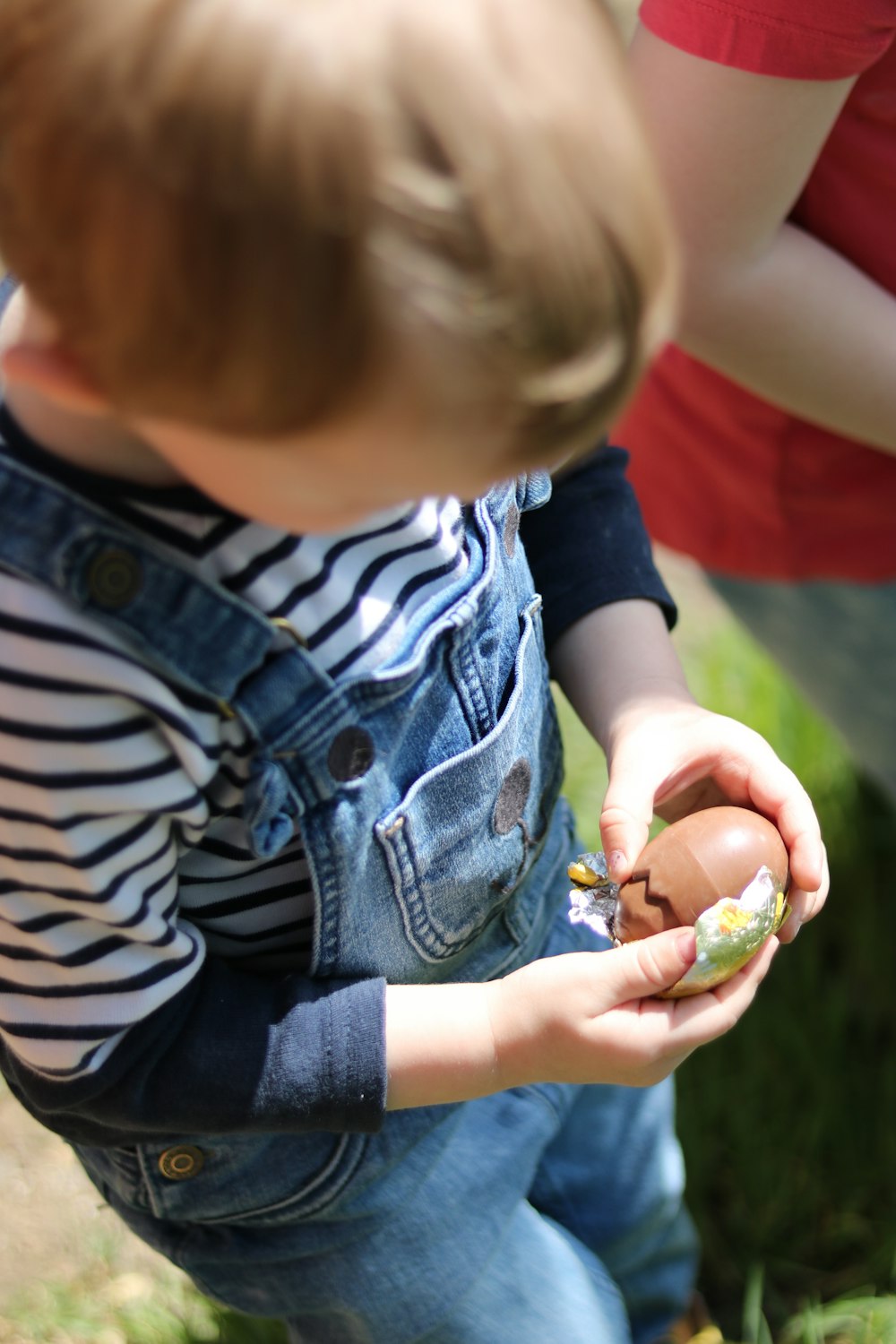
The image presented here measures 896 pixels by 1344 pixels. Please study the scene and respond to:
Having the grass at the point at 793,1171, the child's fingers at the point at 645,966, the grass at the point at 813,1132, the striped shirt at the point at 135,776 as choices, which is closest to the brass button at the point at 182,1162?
the striped shirt at the point at 135,776

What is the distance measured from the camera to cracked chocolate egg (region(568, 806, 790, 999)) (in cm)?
91

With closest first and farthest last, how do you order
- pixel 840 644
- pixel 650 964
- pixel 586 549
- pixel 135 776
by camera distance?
pixel 135 776 < pixel 650 964 < pixel 586 549 < pixel 840 644

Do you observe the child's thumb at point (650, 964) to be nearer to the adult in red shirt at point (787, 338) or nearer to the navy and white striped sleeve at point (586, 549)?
the navy and white striped sleeve at point (586, 549)

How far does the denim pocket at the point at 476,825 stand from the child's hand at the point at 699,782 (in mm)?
74

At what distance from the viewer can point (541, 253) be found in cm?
56

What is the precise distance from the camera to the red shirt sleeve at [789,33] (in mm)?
1021

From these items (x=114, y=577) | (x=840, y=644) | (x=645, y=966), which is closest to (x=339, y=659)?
(x=114, y=577)

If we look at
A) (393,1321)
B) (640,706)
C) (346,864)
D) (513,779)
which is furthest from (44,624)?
(393,1321)

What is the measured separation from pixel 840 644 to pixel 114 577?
1047 mm

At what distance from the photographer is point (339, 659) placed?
827 millimetres

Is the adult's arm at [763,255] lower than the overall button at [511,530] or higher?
higher

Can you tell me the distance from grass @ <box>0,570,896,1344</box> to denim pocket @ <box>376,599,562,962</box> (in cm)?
71

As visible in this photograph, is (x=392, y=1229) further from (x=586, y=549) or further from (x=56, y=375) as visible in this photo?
(x=56, y=375)

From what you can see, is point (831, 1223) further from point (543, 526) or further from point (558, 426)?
point (558, 426)
